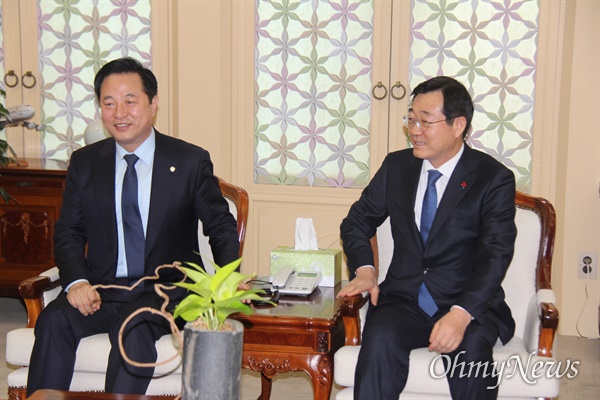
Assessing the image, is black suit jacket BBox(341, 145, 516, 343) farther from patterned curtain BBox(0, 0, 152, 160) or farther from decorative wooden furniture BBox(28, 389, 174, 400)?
patterned curtain BBox(0, 0, 152, 160)

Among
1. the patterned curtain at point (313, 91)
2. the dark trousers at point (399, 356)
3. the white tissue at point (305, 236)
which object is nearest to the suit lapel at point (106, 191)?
the white tissue at point (305, 236)

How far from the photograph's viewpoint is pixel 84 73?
542cm

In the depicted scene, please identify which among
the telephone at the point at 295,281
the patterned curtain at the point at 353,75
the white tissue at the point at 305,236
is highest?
the patterned curtain at the point at 353,75

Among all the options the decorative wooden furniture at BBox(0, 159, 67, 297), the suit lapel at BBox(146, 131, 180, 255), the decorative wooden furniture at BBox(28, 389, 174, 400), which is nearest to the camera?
the decorative wooden furniture at BBox(28, 389, 174, 400)

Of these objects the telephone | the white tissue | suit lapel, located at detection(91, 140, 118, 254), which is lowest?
the telephone

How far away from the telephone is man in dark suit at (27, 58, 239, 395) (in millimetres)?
207

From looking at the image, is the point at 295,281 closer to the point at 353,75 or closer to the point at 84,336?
the point at 84,336

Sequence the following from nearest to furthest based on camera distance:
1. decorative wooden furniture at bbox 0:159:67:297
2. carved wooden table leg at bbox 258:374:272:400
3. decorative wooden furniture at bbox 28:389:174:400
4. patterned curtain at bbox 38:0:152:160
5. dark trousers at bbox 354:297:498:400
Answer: decorative wooden furniture at bbox 28:389:174:400
dark trousers at bbox 354:297:498:400
carved wooden table leg at bbox 258:374:272:400
decorative wooden furniture at bbox 0:159:67:297
patterned curtain at bbox 38:0:152:160

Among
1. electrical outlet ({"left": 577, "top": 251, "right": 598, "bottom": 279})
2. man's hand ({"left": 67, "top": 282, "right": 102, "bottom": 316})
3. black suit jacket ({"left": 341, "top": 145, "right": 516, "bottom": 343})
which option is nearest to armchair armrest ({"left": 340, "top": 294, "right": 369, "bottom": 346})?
black suit jacket ({"left": 341, "top": 145, "right": 516, "bottom": 343})

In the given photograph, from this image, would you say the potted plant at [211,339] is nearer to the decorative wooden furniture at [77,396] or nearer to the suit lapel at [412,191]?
the decorative wooden furniture at [77,396]

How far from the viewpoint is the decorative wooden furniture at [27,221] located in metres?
4.83

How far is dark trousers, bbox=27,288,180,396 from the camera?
9.31 ft

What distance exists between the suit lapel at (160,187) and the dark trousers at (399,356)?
0.90 m

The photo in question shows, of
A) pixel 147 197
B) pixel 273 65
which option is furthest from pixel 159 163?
pixel 273 65
